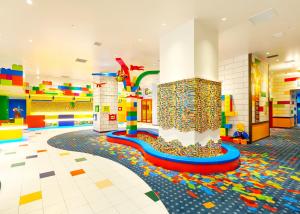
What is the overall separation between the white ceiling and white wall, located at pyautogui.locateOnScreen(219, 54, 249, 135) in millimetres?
650

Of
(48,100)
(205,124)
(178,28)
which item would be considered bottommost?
(205,124)

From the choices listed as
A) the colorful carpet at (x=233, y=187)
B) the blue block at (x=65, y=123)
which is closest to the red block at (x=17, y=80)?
the blue block at (x=65, y=123)

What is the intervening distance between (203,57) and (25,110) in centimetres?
1355

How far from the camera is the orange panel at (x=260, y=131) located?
6512mm

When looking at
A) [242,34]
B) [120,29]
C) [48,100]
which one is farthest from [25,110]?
[242,34]

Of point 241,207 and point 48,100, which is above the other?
point 48,100

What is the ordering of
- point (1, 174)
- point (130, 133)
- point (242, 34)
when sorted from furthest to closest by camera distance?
point (130, 133) < point (242, 34) < point (1, 174)

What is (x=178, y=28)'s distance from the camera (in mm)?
4242

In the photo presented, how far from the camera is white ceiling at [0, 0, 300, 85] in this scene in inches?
133

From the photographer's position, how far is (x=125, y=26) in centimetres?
425

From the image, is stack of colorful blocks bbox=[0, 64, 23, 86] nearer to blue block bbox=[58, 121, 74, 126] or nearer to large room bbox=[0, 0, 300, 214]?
large room bbox=[0, 0, 300, 214]

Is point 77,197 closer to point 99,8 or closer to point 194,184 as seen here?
point 194,184

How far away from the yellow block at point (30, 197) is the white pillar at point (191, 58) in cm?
295

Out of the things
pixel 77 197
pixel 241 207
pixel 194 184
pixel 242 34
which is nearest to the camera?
pixel 241 207
